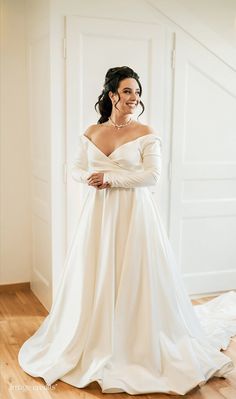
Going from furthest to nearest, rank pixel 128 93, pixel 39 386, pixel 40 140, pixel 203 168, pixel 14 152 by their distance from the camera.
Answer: pixel 14 152
pixel 203 168
pixel 40 140
pixel 128 93
pixel 39 386

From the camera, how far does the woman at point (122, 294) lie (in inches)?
106

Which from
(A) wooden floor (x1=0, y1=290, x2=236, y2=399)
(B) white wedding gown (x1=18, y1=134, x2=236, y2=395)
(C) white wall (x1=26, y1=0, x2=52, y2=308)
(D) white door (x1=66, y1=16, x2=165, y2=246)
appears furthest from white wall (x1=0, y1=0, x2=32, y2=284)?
(B) white wedding gown (x1=18, y1=134, x2=236, y2=395)

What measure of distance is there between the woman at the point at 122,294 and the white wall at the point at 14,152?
3.81ft

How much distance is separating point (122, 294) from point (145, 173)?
66cm

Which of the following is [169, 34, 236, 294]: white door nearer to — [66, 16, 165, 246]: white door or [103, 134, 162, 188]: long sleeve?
[66, 16, 165, 246]: white door

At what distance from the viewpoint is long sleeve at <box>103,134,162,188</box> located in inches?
110

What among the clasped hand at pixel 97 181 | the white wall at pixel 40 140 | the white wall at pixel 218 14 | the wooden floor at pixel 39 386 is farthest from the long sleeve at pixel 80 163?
the white wall at pixel 218 14

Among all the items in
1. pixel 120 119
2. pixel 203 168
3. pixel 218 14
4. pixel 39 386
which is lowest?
pixel 39 386

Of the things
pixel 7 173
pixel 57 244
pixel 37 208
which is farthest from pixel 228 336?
pixel 7 173

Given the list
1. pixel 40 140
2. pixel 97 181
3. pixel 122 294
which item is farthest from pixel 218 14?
pixel 122 294

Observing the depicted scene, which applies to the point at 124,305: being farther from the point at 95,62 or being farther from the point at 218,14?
the point at 218,14

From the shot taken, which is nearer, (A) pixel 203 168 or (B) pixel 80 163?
(B) pixel 80 163

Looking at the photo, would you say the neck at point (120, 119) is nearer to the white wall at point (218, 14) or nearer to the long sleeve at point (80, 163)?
the long sleeve at point (80, 163)

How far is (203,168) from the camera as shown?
3.90 meters
